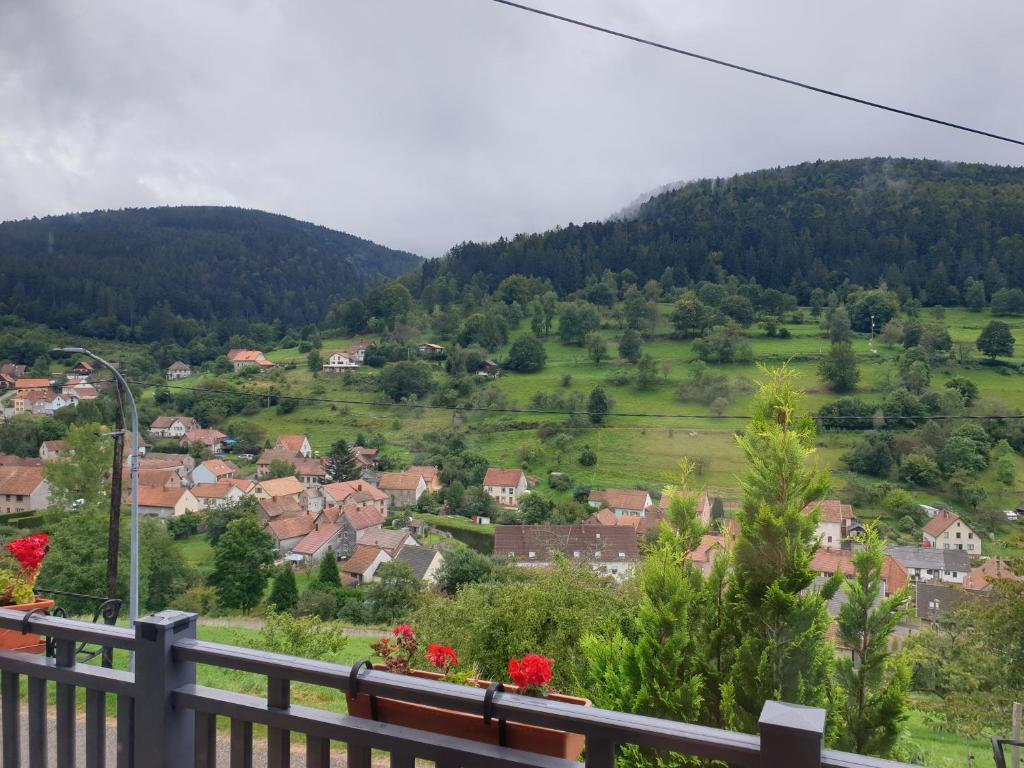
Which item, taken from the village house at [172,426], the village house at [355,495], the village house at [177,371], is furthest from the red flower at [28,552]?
the village house at [177,371]

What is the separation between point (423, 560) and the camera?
2216 cm

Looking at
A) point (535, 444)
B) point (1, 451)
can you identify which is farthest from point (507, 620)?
point (535, 444)

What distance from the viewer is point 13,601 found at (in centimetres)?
266

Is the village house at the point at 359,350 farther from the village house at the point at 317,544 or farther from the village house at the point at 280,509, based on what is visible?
the village house at the point at 317,544

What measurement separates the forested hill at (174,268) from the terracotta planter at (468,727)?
48750 mm

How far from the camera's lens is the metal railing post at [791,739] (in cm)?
91

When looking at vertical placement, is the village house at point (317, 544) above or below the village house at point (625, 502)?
below

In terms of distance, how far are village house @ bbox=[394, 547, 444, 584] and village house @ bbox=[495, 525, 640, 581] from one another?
209cm

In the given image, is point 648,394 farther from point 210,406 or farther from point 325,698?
point 325,698

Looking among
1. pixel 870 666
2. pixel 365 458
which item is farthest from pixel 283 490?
pixel 870 666

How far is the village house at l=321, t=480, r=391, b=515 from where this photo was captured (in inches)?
1254

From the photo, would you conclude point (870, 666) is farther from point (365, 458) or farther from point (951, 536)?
point (365, 458)

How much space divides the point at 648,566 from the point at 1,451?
30685mm

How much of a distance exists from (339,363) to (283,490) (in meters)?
20.7
